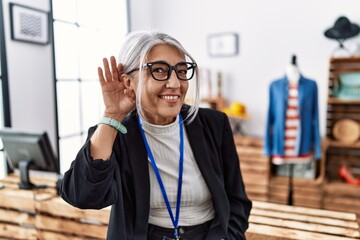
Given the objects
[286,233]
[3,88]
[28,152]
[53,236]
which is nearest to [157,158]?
[286,233]

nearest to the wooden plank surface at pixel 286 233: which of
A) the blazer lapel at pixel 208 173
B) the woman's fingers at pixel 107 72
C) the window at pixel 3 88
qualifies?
the blazer lapel at pixel 208 173

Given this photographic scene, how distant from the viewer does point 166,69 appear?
1.09 meters

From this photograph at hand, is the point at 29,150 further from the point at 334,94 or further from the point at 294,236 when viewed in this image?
the point at 334,94

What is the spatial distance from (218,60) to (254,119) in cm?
88

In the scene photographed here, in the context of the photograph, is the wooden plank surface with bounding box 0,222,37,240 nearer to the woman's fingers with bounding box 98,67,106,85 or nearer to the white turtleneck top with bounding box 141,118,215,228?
the white turtleneck top with bounding box 141,118,215,228

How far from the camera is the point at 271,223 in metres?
1.74

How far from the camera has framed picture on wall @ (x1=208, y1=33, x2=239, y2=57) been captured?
4.30 m

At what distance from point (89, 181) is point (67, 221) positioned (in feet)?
4.11

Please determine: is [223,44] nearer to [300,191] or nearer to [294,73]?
[294,73]

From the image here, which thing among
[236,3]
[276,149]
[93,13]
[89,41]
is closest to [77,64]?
[89,41]

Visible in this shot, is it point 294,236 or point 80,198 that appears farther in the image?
point 294,236

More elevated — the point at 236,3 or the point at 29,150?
the point at 236,3

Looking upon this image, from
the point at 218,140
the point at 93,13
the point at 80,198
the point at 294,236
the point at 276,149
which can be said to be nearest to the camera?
the point at 80,198

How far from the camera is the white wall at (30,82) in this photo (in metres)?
3.23
